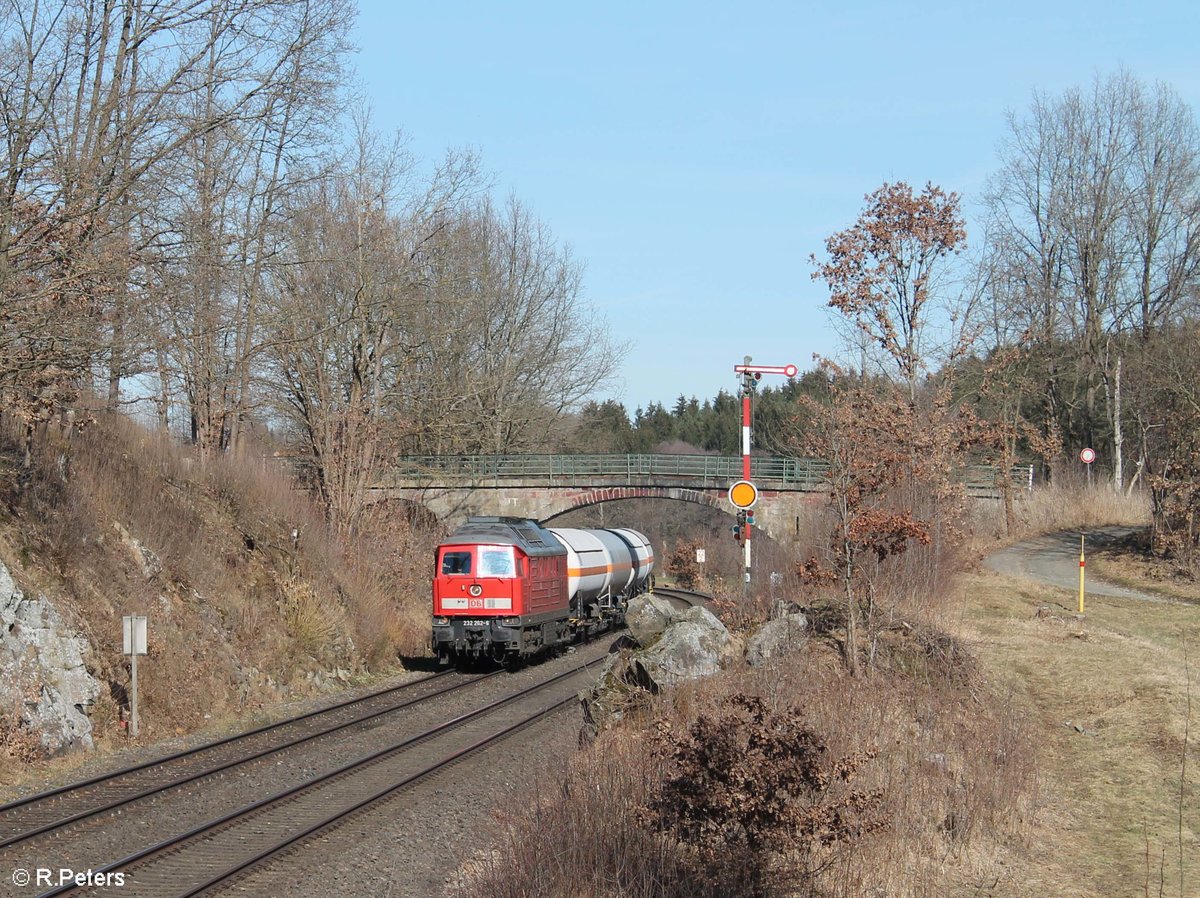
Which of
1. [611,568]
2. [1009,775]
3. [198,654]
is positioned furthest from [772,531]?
[1009,775]

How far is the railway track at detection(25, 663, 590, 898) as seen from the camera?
8.36 meters

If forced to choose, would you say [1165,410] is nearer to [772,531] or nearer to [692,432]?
[772,531]

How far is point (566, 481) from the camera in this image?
39000 mm

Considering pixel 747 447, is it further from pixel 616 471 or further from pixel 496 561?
pixel 616 471

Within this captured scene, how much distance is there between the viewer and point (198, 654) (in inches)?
633

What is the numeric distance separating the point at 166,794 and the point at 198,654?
212 inches

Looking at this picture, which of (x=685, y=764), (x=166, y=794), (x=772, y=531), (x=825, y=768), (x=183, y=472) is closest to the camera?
(x=685, y=764)

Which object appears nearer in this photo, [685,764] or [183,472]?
[685,764]

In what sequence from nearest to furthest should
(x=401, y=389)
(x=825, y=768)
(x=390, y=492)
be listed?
(x=825, y=768) → (x=390, y=492) → (x=401, y=389)

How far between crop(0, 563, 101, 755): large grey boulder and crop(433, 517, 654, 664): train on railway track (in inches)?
322

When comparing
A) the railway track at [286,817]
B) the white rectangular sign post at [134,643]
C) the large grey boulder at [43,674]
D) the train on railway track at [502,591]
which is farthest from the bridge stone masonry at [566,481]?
the large grey boulder at [43,674]

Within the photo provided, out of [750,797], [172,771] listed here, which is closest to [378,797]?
[172,771]

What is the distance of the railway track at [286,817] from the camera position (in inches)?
329

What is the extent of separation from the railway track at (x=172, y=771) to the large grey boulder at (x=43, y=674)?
1.17 m
